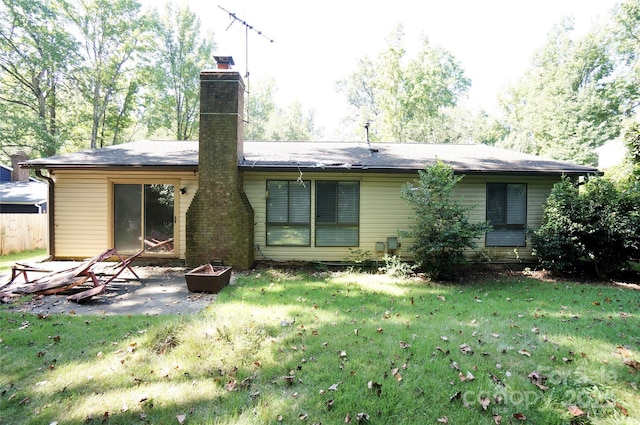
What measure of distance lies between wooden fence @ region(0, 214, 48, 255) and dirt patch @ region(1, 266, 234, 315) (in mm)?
6589

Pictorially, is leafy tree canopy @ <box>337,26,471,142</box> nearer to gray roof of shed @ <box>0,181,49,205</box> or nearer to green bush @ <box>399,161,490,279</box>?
green bush @ <box>399,161,490,279</box>

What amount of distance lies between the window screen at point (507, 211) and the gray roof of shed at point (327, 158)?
683 mm

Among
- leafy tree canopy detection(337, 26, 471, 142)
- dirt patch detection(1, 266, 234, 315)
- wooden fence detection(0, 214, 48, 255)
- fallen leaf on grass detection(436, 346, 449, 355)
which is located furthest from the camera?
leafy tree canopy detection(337, 26, 471, 142)

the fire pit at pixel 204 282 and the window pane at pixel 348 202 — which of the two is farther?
the window pane at pixel 348 202

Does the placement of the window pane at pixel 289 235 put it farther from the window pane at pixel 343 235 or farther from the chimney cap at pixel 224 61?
the chimney cap at pixel 224 61

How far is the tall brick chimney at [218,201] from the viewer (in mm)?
8367

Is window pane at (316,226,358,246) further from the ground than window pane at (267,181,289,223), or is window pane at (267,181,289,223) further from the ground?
window pane at (267,181,289,223)

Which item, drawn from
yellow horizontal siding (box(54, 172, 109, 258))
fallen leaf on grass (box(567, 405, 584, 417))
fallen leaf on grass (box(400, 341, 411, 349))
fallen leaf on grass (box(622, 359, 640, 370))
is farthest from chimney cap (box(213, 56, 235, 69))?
fallen leaf on grass (box(622, 359, 640, 370))

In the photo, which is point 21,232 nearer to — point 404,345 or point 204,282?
point 204,282

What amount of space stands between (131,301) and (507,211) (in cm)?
955

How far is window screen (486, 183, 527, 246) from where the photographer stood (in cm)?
923

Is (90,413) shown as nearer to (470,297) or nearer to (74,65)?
(470,297)

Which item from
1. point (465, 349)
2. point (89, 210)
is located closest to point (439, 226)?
point (465, 349)

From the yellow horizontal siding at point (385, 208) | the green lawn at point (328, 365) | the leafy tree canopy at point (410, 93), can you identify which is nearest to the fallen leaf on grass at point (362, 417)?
the green lawn at point (328, 365)
